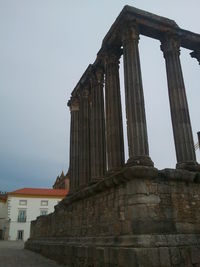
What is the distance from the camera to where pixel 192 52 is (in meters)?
14.0

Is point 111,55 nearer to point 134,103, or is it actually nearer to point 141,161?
point 134,103

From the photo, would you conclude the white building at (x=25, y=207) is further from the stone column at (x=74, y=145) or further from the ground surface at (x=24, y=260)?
the stone column at (x=74, y=145)

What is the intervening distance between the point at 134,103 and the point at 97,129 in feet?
14.7

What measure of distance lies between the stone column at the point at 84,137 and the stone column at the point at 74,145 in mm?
Answer: 733

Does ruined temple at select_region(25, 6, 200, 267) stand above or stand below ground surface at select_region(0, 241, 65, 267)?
above

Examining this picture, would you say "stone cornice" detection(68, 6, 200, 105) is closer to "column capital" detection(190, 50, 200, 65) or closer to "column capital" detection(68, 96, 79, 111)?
"column capital" detection(190, 50, 200, 65)

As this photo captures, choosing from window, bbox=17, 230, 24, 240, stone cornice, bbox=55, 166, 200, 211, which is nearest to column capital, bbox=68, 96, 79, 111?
stone cornice, bbox=55, 166, 200, 211

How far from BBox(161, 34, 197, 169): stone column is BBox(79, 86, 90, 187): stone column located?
6210 millimetres

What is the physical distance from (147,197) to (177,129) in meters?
3.81

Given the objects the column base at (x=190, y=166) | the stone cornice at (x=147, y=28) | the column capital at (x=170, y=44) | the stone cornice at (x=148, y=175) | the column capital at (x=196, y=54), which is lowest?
the stone cornice at (x=148, y=175)

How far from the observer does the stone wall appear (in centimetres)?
760

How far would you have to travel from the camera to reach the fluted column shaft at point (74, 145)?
672 inches

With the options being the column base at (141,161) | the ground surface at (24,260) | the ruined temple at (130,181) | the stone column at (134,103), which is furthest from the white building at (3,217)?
the column base at (141,161)

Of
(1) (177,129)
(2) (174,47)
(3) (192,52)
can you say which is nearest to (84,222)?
(1) (177,129)
